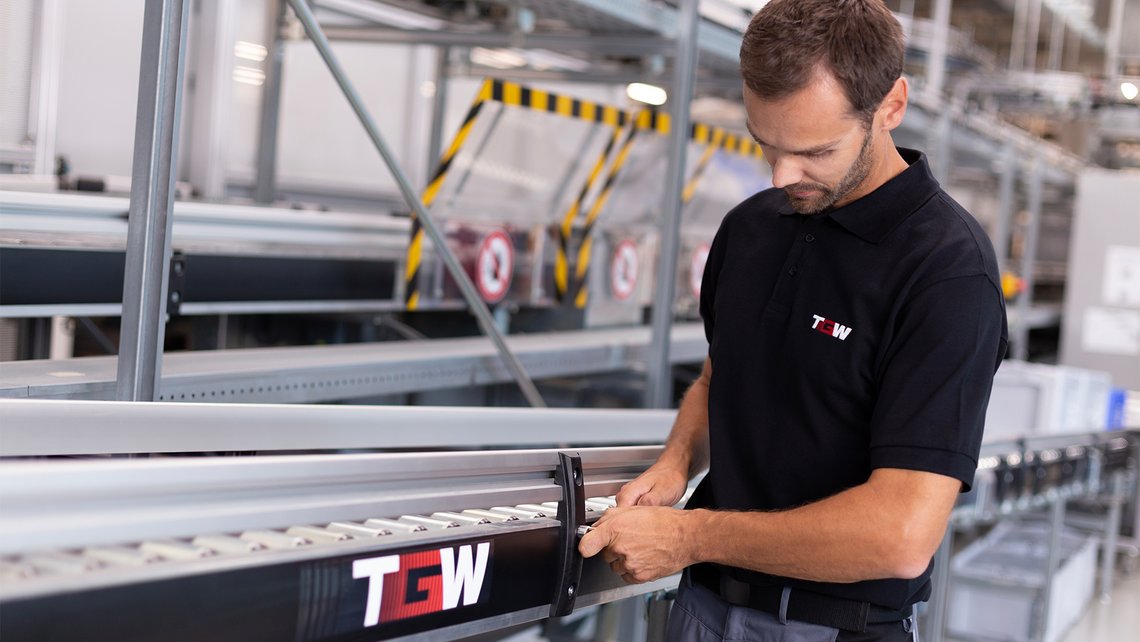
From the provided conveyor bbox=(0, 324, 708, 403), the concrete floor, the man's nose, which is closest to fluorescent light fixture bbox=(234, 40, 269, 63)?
conveyor bbox=(0, 324, 708, 403)

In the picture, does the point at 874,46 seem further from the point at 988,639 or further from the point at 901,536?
the point at 988,639

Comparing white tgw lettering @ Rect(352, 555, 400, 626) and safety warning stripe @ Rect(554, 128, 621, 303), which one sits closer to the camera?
white tgw lettering @ Rect(352, 555, 400, 626)

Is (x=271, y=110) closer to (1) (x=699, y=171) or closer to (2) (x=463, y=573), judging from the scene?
(1) (x=699, y=171)

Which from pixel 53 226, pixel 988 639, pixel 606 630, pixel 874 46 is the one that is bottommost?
pixel 988 639

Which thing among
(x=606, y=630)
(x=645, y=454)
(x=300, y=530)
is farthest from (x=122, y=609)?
(x=606, y=630)

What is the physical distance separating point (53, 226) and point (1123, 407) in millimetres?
4984

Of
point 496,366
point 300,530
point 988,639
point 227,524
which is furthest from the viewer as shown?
point 988,639

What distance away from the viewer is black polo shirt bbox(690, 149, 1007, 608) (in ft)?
4.55

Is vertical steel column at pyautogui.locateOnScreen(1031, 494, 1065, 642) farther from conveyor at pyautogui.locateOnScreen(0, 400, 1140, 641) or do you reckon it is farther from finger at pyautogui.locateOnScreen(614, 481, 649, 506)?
finger at pyautogui.locateOnScreen(614, 481, 649, 506)

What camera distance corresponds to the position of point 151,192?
7.10 feet

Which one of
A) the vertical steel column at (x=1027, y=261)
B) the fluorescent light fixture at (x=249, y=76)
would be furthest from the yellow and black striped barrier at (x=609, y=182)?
the vertical steel column at (x=1027, y=261)

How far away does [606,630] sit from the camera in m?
3.68

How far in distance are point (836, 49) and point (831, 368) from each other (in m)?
0.40

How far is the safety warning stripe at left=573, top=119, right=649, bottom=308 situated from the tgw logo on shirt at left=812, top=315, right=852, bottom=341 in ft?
10.4
